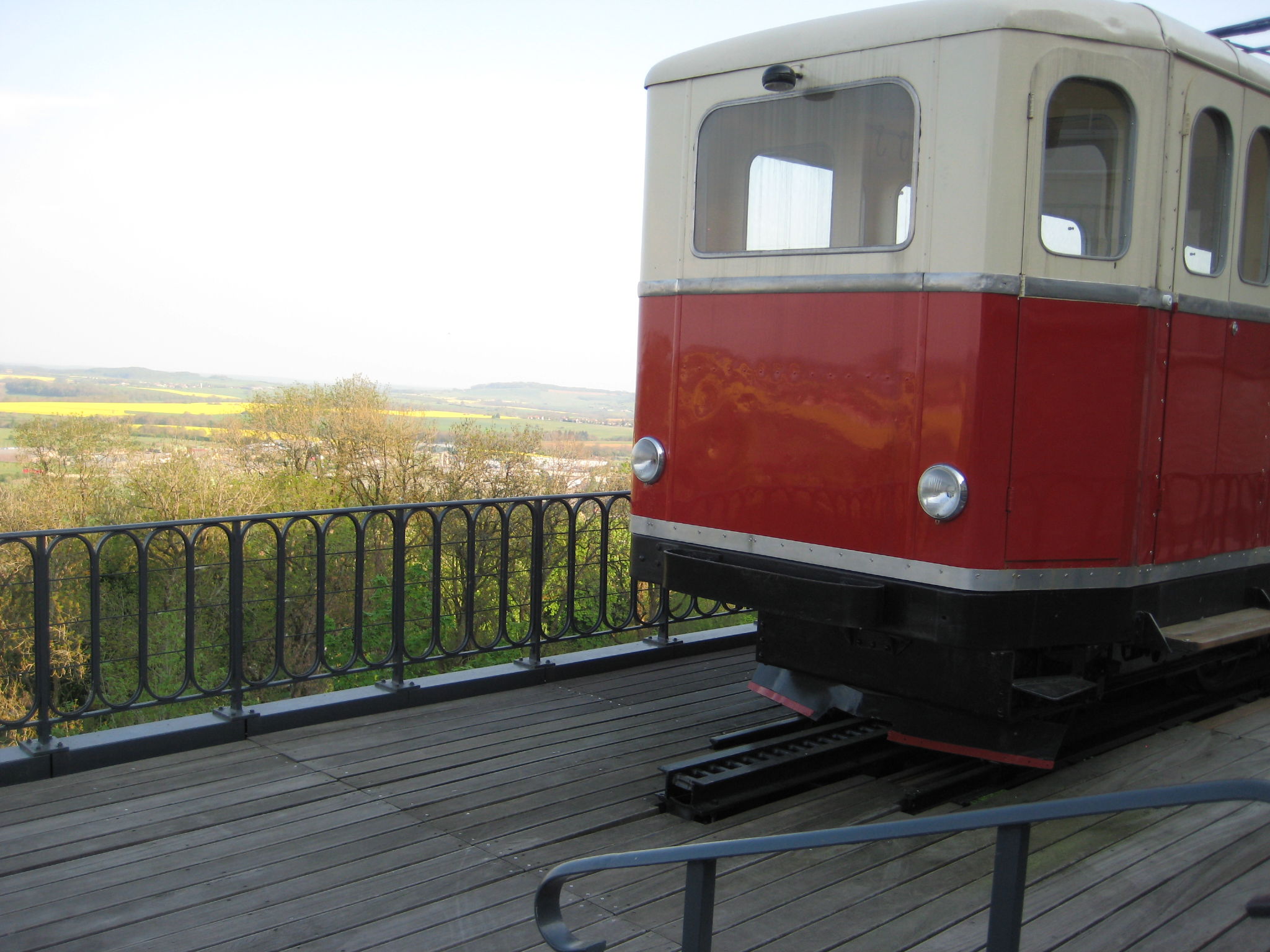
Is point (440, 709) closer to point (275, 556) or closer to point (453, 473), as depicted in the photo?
point (275, 556)

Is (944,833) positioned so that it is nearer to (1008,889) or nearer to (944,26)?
(1008,889)

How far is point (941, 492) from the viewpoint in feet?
12.7

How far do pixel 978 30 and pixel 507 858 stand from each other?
3.38 m

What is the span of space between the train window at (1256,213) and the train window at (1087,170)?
94 centimetres

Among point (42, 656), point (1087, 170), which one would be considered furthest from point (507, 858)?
point (1087, 170)

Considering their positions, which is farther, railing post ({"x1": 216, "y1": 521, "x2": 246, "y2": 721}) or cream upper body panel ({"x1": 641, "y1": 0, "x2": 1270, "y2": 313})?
railing post ({"x1": 216, "y1": 521, "x2": 246, "y2": 721})

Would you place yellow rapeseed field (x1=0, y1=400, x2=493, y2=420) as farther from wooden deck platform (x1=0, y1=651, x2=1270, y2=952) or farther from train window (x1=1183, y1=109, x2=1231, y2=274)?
train window (x1=1183, y1=109, x2=1231, y2=274)

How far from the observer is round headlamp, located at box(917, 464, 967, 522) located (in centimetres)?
381

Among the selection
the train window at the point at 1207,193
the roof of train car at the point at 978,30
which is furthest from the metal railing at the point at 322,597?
the train window at the point at 1207,193

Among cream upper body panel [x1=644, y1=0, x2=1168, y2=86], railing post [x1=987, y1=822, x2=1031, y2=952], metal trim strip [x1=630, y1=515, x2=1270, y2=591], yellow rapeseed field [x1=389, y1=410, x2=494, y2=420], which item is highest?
cream upper body panel [x1=644, y1=0, x2=1168, y2=86]

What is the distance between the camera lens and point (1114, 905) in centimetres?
356

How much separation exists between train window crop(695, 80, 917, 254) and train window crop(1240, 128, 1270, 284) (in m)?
1.65

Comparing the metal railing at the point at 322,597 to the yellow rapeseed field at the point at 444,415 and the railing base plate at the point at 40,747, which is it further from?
the yellow rapeseed field at the point at 444,415

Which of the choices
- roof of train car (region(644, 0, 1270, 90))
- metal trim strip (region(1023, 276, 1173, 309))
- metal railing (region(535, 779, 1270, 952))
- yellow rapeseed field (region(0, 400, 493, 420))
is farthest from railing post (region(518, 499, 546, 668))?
yellow rapeseed field (region(0, 400, 493, 420))
